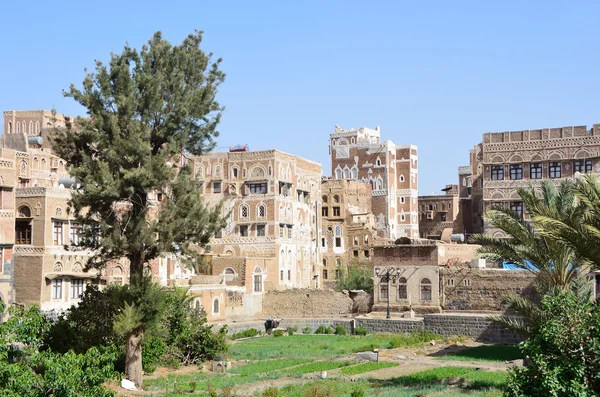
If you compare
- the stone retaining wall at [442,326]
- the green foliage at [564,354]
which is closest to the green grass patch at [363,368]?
the stone retaining wall at [442,326]

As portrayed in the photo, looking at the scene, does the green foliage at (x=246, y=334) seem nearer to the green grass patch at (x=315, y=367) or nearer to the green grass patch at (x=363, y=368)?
the green grass patch at (x=315, y=367)

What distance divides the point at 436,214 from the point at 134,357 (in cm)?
6791

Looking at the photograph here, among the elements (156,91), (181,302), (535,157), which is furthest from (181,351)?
(535,157)

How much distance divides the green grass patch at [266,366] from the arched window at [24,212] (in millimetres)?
15828

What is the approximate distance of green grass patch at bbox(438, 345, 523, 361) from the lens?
121 ft

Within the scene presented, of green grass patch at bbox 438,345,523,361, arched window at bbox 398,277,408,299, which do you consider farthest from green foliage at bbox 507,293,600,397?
arched window at bbox 398,277,408,299

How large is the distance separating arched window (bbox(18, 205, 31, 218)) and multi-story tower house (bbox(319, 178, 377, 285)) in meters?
34.5

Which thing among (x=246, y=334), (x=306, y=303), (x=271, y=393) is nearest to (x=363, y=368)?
(x=271, y=393)

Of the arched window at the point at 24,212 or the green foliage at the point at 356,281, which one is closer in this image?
the arched window at the point at 24,212

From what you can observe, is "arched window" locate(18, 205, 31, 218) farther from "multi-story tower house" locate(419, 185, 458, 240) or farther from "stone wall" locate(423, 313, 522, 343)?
"multi-story tower house" locate(419, 185, 458, 240)

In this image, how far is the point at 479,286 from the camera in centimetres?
4825

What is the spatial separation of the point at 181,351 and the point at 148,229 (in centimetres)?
853

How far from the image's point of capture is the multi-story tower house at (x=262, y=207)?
210 ft

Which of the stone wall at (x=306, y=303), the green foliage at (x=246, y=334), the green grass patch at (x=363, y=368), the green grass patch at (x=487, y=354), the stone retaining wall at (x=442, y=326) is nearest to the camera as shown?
the green grass patch at (x=363, y=368)
